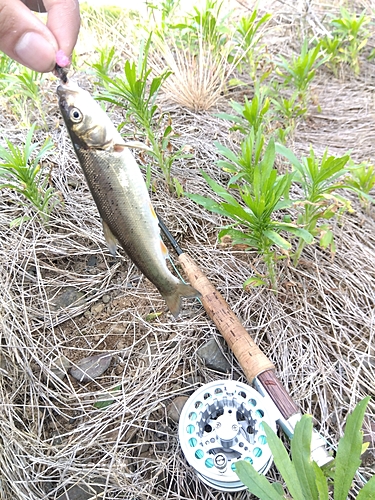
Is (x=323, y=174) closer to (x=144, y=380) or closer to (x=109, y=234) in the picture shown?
(x=109, y=234)

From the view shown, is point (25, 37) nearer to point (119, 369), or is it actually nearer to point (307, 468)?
point (119, 369)

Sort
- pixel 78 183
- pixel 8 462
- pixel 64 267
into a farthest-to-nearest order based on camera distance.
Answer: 1. pixel 78 183
2. pixel 64 267
3. pixel 8 462

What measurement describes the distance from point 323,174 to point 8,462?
2.28 m

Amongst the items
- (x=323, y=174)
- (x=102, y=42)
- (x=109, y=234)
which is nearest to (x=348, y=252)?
(x=323, y=174)

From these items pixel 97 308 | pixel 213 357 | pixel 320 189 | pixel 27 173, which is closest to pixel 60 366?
pixel 97 308

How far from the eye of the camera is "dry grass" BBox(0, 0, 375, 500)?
2104 millimetres

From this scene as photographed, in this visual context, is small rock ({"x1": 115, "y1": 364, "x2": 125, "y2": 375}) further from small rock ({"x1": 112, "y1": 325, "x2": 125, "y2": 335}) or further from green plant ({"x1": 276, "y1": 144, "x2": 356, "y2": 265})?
green plant ({"x1": 276, "y1": 144, "x2": 356, "y2": 265})

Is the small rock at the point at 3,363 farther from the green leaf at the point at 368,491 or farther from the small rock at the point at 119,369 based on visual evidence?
the green leaf at the point at 368,491

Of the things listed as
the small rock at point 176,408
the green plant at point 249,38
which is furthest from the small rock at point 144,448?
the green plant at point 249,38

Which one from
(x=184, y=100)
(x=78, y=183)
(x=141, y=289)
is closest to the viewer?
(x=141, y=289)

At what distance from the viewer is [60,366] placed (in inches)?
97.0

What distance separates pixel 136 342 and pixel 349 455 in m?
1.36

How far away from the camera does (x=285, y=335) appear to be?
240 centimetres

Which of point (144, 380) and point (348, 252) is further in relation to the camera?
point (348, 252)
